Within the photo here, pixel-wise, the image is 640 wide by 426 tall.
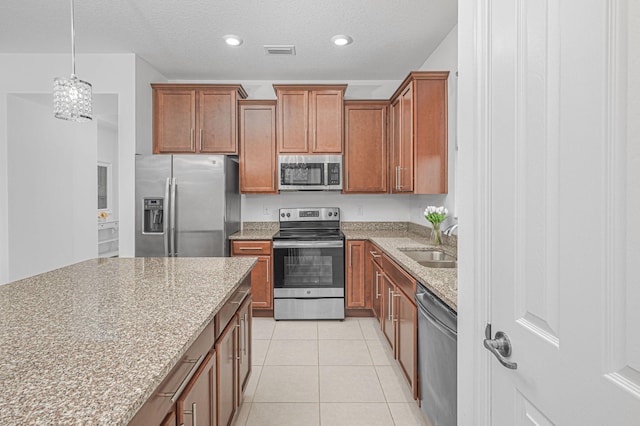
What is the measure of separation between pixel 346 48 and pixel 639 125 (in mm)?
3156

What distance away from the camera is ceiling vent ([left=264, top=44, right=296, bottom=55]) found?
3301 mm

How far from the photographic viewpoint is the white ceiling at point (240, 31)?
2660 millimetres

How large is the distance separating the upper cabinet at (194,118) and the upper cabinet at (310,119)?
1.81 feet

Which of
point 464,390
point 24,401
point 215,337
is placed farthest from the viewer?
point 215,337

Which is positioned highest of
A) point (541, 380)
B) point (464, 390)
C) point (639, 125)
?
point (639, 125)

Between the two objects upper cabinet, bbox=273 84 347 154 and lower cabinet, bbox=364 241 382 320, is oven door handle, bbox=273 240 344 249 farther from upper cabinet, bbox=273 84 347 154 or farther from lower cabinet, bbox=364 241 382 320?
upper cabinet, bbox=273 84 347 154

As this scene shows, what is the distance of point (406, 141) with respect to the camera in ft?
10.9

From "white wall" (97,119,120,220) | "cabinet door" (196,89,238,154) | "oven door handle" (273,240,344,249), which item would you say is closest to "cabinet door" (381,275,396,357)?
"oven door handle" (273,240,344,249)

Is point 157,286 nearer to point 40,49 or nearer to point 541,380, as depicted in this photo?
point 541,380

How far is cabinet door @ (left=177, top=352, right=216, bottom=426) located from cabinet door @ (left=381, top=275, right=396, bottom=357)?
59.3 inches

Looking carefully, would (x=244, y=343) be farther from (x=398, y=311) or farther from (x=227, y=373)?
(x=398, y=311)

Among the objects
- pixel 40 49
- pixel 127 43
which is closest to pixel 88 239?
pixel 40 49

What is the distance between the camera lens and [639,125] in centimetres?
57

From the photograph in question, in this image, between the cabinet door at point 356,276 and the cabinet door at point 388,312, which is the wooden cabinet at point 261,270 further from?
the cabinet door at point 388,312
